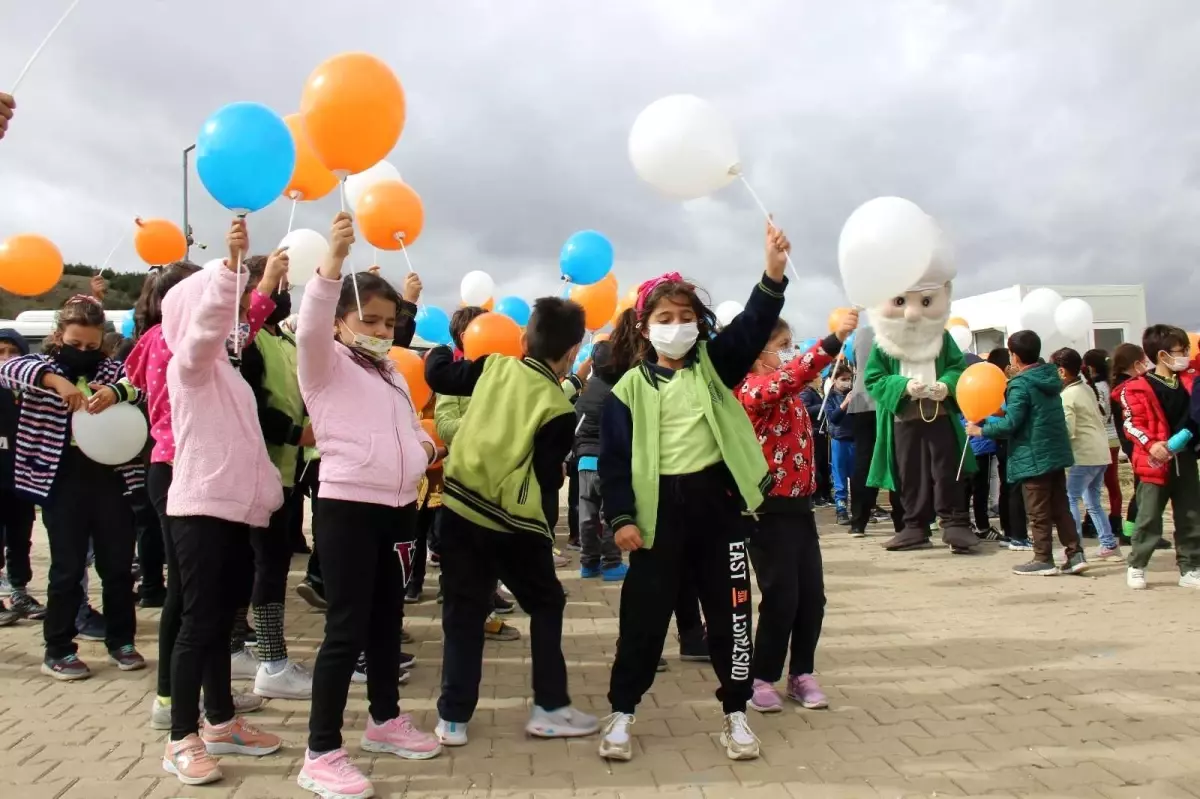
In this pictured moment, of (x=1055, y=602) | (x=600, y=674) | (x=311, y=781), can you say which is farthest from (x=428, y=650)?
(x=1055, y=602)

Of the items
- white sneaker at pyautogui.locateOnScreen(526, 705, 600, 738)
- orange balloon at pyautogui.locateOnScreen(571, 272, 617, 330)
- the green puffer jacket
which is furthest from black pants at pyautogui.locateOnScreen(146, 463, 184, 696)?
the green puffer jacket

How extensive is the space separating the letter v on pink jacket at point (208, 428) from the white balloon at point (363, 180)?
2.39m

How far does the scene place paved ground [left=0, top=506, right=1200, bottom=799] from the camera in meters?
3.02

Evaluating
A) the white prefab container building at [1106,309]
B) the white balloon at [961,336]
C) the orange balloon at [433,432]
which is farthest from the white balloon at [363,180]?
the white prefab container building at [1106,309]

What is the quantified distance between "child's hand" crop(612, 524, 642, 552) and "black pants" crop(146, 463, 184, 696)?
1649 mm

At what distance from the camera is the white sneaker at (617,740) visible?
10.7 feet

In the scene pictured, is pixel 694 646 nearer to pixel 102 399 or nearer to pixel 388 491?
pixel 388 491

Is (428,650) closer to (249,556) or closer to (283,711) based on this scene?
(283,711)

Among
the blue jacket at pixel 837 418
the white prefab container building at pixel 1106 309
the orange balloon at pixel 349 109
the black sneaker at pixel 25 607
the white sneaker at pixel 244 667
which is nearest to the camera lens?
the orange balloon at pixel 349 109

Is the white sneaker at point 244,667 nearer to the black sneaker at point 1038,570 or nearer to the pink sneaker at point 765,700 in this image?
the pink sneaker at point 765,700

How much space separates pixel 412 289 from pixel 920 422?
558cm

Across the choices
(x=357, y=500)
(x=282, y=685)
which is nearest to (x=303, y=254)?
(x=282, y=685)

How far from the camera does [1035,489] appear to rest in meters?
6.77

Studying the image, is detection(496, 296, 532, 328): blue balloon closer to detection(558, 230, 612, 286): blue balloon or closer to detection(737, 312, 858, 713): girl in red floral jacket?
detection(558, 230, 612, 286): blue balloon
